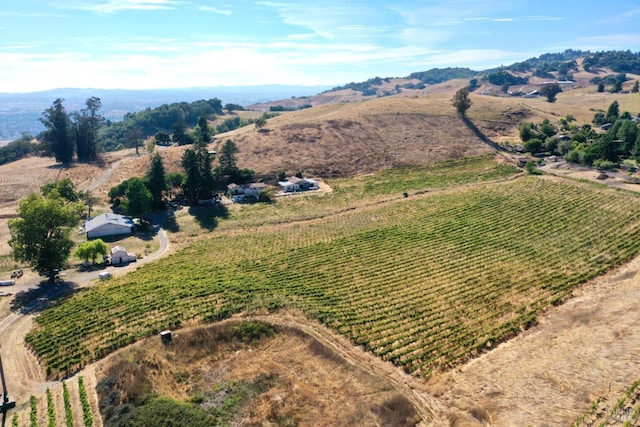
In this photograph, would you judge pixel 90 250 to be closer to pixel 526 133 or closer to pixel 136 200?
pixel 136 200

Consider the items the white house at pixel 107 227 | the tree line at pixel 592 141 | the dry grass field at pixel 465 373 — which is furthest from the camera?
the tree line at pixel 592 141

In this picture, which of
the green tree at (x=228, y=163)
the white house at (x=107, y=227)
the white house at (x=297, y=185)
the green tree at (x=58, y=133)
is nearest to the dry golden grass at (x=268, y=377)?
the white house at (x=107, y=227)

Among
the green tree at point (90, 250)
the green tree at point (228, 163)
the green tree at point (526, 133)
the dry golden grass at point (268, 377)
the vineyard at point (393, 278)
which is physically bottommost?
the dry golden grass at point (268, 377)

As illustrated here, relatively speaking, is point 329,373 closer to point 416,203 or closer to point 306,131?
point 416,203

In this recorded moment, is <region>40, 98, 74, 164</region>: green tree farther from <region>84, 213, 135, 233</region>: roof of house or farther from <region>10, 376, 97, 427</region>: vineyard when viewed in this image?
<region>10, 376, 97, 427</region>: vineyard

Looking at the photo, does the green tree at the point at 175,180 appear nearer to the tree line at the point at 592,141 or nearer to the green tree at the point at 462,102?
the tree line at the point at 592,141

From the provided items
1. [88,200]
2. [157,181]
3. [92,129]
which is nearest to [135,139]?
[92,129]
